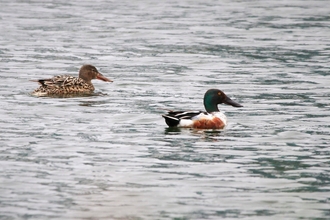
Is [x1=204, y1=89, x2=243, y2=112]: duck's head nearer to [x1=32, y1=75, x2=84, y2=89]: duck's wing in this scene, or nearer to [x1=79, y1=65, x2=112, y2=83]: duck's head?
[x1=32, y1=75, x2=84, y2=89]: duck's wing

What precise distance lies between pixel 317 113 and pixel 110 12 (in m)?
19.6

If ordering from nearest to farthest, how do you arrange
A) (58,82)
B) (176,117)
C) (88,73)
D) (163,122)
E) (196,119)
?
(176,117) → (196,119) → (163,122) → (58,82) → (88,73)

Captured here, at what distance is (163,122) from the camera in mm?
18188

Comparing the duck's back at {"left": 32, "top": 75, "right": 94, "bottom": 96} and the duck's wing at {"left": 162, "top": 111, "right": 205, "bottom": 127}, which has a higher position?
the duck's wing at {"left": 162, "top": 111, "right": 205, "bottom": 127}

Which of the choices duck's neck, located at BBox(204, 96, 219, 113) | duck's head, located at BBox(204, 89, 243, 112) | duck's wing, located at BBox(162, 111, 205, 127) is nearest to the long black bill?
duck's head, located at BBox(204, 89, 243, 112)

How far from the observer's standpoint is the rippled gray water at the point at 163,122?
496 inches

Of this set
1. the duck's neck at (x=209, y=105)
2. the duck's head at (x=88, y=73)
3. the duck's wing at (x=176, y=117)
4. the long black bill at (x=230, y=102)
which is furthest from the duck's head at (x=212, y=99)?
the duck's head at (x=88, y=73)

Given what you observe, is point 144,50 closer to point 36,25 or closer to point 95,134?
point 36,25

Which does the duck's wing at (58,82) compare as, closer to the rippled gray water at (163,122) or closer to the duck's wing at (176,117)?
the rippled gray water at (163,122)

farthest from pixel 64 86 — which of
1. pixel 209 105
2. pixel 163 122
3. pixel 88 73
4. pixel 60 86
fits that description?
pixel 209 105

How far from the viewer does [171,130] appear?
57.1 feet

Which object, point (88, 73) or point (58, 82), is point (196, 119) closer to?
point (58, 82)

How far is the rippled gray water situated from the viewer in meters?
12.6

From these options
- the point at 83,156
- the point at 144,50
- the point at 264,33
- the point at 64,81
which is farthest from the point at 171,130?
the point at 264,33
